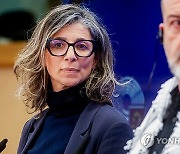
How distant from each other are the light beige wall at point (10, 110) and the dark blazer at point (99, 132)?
1.76 metres

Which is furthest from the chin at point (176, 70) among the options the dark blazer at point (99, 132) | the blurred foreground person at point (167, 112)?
the dark blazer at point (99, 132)

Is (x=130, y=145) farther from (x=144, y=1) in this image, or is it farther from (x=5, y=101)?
(x=5, y=101)

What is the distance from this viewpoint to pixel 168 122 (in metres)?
1.15

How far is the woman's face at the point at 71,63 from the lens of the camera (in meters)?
1.85

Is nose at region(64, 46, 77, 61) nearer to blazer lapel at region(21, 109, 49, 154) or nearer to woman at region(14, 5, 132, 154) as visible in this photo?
woman at region(14, 5, 132, 154)

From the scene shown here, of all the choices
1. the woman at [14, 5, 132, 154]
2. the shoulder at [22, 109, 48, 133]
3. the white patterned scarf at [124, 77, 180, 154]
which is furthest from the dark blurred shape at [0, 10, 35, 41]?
the white patterned scarf at [124, 77, 180, 154]

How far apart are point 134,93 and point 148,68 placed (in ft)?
0.43

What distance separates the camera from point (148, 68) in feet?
7.06

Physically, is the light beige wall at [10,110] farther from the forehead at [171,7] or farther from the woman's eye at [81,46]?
the forehead at [171,7]

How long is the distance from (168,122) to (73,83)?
768 millimetres

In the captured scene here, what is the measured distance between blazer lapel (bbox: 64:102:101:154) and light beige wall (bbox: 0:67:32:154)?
5.70 feet

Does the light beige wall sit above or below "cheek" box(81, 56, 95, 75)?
below

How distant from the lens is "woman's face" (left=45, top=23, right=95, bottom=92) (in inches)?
73.0

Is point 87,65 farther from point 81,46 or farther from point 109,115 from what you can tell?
point 109,115
